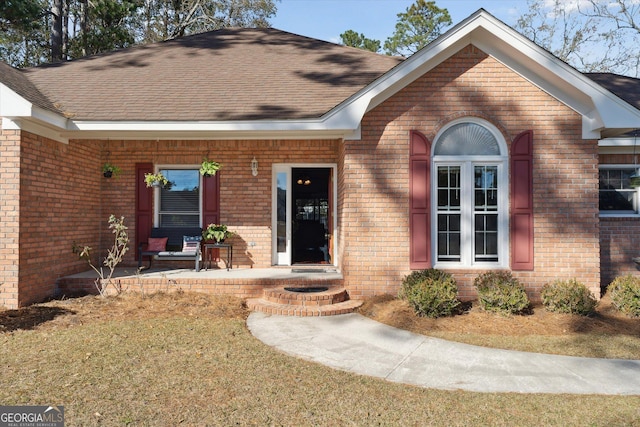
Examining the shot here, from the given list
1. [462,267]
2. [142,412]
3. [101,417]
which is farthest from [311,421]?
[462,267]

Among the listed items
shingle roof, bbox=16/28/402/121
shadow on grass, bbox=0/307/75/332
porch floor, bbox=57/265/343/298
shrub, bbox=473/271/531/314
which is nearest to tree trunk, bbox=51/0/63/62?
shingle roof, bbox=16/28/402/121

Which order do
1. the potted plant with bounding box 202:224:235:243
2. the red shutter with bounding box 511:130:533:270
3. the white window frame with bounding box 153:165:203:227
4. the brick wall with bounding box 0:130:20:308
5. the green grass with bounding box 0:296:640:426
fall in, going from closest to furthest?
the green grass with bounding box 0:296:640:426 → the brick wall with bounding box 0:130:20:308 → the red shutter with bounding box 511:130:533:270 → the potted plant with bounding box 202:224:235:243 → the white window frame with bounding box 153:165:203:227

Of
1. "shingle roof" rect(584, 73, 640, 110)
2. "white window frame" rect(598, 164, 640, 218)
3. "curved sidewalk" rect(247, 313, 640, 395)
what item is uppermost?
"shingle roof" rect(584, 73, 640, 110)

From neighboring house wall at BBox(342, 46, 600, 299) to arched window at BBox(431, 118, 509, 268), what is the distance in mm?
245

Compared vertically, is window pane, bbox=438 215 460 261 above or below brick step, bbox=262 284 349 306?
above

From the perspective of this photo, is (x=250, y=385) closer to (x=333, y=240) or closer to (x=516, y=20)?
(x=333, y=240)

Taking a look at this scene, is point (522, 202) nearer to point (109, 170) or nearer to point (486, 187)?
point (486, 187)

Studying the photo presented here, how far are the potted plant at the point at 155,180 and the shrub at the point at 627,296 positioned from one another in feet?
29.2

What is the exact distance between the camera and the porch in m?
6.94

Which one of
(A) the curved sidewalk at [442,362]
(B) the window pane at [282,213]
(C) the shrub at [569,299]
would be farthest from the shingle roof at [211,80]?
(C) the shrub at [569,299]

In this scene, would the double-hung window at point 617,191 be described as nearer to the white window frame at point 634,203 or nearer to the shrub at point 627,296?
the white window frame at point 634,203

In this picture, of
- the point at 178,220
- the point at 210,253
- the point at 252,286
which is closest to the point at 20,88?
the point at 178,220

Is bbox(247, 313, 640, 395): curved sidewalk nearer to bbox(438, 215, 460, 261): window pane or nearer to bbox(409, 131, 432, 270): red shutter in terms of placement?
bbox(409, 131, 432, 270): red shutter

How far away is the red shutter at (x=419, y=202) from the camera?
7.23 m
